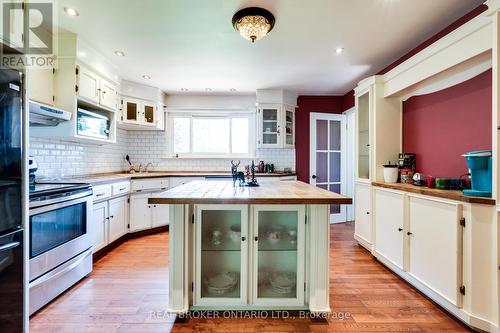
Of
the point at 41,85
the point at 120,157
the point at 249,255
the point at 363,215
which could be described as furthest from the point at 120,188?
the point at 363,215

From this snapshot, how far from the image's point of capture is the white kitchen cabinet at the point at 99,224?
275 centimetres

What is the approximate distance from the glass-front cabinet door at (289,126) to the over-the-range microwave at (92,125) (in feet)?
9.53

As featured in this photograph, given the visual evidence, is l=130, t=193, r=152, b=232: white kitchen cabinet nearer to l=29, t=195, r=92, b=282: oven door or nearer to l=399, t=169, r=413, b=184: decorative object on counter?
l=29, t=195, r=92, b=282: oven door

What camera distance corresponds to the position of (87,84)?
2.81 m

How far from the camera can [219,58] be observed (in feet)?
9.88

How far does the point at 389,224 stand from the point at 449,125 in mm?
1156

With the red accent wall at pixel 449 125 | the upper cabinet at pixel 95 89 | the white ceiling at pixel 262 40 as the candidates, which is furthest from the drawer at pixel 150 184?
the red accent wall at pixel 449 125

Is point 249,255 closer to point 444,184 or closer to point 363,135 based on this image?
point 444,184

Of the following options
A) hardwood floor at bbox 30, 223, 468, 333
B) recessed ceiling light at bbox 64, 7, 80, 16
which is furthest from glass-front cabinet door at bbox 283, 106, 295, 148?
recessed ceiling light at bbox 64, 7, 80, 16

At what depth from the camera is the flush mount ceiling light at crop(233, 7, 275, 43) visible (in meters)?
2.02

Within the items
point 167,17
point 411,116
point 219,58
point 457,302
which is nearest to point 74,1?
point 167,17

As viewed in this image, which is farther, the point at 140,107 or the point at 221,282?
the point at 140,107

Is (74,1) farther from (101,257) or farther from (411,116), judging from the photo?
(411,116)

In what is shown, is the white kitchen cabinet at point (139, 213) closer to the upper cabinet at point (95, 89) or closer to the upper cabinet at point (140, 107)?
the upper cabinet at point (140, 107)
